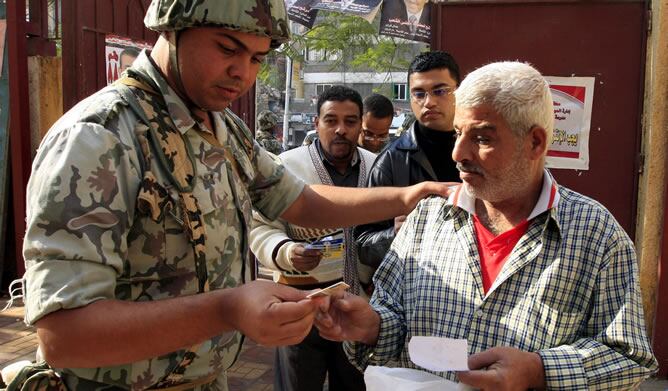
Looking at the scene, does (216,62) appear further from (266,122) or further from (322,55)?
(322,55)

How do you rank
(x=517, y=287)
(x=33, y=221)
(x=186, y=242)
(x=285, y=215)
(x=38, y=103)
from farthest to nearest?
1. (x=38, y=103)
2. (x=285, y=215)
3. (x=517, y=287)
4. (x=186, y=242)
5. (x=33, y=221)

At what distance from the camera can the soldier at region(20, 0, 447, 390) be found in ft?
4.43

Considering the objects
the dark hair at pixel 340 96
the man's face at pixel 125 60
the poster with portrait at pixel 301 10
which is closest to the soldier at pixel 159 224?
the dark hair at pixel 340 96

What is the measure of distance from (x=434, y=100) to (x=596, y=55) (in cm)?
210

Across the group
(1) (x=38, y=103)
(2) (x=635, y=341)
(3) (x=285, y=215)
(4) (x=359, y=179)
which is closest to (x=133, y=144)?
(3) (x=285, y=215)

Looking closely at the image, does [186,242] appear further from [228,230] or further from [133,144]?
[133,144]

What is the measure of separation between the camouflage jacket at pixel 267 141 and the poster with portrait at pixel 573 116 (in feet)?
13.5

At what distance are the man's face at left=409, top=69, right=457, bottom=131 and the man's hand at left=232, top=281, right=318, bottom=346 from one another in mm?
1996

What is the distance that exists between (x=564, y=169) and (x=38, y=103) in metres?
5.26

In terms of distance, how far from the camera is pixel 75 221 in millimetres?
1358

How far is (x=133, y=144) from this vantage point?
5.05 feet

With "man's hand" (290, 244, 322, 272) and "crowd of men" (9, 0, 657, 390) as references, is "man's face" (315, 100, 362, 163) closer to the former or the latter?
"man's hand" (290, 244, 322, 272)

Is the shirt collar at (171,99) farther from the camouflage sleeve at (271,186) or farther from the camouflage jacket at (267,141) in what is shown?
the camouflage jacket at (267,141)

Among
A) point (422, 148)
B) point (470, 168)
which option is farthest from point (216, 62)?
point (422, 148)
